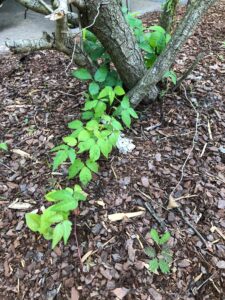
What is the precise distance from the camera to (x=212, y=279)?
5.23ft

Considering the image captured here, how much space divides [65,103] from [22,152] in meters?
0.55

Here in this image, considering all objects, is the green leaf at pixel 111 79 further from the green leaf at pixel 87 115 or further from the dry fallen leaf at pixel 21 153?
the dry fallen leaf at pixel 21 153

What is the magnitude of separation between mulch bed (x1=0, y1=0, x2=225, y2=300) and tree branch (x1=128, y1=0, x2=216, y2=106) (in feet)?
0.75

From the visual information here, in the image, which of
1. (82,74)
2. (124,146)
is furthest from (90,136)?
(82,74)

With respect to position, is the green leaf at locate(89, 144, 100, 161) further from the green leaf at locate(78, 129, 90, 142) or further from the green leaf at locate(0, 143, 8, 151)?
the green leaf at locate(0, 143, 8, 151)

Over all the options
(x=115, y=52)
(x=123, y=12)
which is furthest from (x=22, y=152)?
(x=123, y=12)

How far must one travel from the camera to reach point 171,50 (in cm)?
203

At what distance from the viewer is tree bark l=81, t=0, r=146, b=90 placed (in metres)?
1.83

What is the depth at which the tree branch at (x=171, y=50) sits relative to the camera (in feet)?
6.43

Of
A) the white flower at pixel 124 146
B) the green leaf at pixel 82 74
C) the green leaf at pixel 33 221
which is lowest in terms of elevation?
the green leaf at pixel 33 221

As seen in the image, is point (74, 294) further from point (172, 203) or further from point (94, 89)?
point (94, 89)

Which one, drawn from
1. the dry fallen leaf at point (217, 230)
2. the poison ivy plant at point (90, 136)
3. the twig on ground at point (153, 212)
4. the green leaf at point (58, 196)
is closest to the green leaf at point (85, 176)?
the poison ivy plant at point (90, 136)

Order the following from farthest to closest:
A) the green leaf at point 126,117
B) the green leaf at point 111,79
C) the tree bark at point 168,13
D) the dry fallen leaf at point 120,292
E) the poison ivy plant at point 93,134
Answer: the tree bark at point 168,13, the green leaf at point 111,79, the green leaf at point 126,117, the poison ivy plant at point 93,134, the dry fallen leaf at point 120,292

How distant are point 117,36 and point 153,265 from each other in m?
1.37
